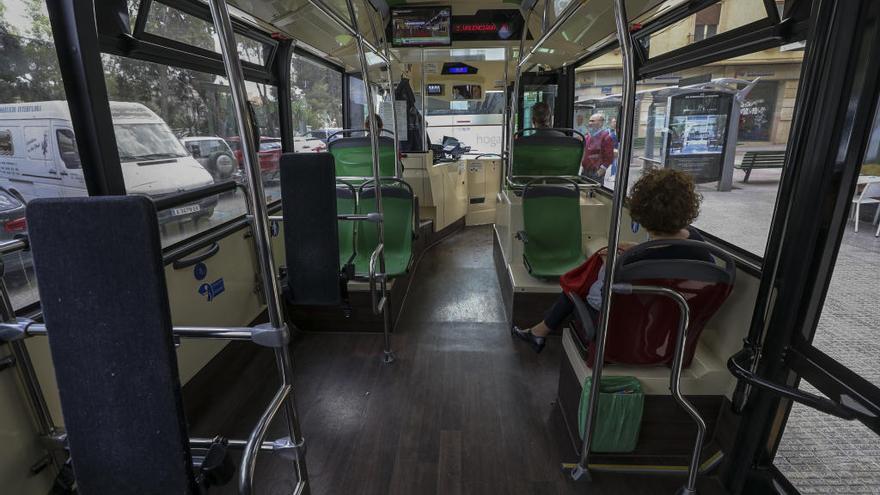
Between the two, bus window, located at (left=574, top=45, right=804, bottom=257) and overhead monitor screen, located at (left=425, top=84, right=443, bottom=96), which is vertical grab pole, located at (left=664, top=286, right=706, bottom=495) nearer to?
bus window, located at (left=574, top=45, right=804, bottom=257)

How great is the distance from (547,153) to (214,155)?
313 cm

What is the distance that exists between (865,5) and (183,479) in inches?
92.7

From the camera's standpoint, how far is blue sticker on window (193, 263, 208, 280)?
2.54 meters

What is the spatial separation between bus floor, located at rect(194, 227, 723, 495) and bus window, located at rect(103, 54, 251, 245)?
1120 mm

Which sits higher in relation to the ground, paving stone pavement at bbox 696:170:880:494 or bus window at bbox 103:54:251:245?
bus window at bbox 103:54:251:245

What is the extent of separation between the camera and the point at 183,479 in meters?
1.11

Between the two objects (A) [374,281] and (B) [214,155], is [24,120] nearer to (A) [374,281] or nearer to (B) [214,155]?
(B) [214,155]

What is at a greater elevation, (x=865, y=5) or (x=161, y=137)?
(x=865, y=5)

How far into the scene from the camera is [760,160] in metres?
2.10

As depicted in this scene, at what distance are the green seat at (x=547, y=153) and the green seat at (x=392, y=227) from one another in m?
1.24

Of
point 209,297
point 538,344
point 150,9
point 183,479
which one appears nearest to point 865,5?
point 538,344

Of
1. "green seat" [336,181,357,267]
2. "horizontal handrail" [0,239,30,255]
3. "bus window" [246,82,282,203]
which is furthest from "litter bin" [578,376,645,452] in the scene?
"bus window" [246,82,282,203]

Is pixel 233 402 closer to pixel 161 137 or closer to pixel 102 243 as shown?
pixel 161 137

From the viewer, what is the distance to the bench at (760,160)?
182 cm
